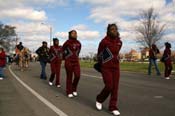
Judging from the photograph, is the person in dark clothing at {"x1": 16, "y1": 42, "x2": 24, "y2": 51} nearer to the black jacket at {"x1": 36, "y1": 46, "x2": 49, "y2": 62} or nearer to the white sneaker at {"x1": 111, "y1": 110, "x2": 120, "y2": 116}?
the black jacket at {"x1": 36, "y1": 46, "x2": 49, "y2": 62}

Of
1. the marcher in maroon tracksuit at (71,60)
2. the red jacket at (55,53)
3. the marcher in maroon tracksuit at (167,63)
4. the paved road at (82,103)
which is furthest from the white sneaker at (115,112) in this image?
the marcher in maroon tracksuit at (167,63)

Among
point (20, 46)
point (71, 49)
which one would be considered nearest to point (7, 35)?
Result: point (20, 46)

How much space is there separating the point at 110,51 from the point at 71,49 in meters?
3.38

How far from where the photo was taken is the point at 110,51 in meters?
9.46

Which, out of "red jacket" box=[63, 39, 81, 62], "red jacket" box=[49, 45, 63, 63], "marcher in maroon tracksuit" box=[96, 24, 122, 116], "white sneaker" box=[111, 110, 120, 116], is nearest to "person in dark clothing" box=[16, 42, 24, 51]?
"red jacket" box=[49, 45, 63, 63]

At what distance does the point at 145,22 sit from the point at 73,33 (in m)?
61.4

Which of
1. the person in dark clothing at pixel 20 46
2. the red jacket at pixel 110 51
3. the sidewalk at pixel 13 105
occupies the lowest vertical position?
the sidewalk at pixel 13 105

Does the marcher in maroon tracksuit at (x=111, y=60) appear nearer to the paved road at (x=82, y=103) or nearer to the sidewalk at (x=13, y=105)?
the paved road at (x=82, y=103)

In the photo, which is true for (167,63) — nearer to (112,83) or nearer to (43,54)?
(43,54)

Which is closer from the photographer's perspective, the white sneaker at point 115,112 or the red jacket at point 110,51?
the white sneaker at point 115,112

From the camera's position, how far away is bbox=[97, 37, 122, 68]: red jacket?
30.9 feet

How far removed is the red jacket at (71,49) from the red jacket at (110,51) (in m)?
3.17

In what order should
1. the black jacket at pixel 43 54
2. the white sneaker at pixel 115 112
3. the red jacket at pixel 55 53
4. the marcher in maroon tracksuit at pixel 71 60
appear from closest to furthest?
the white sneaker at pixel 115 112
the marcher in maroon tracksuit at pixel 71 60
the red jacket at pixel 55 53
the black jacket at pixel 43 54

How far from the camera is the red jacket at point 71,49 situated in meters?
12.7
